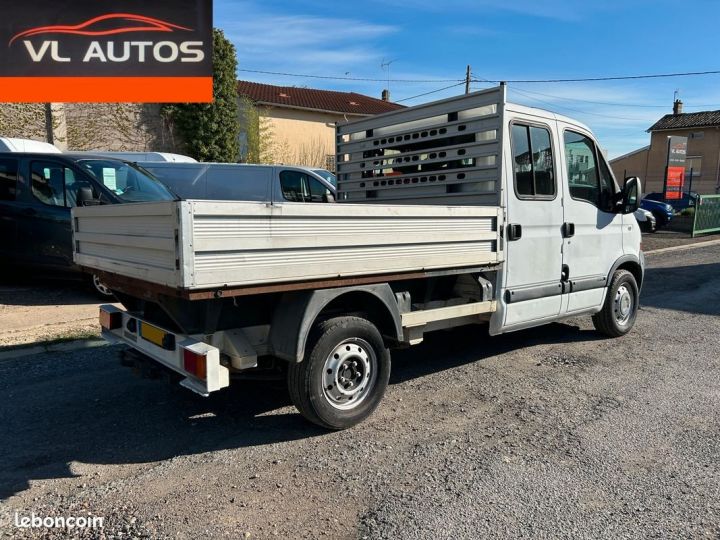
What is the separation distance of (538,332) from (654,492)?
369 centimetres

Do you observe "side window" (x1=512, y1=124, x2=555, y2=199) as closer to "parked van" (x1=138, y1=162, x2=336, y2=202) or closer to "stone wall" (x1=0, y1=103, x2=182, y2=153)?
"parked van" (x1=138, y1=162, x2=336, y2=202)

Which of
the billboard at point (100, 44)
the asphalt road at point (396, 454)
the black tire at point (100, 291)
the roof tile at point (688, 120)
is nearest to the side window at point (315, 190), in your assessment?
the black tire at point (100, 291)

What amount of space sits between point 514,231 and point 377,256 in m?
1.65

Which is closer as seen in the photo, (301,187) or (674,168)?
(301,187)

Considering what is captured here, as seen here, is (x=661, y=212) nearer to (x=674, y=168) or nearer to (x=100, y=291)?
(x=674, y=168)

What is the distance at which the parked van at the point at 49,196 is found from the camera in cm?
729

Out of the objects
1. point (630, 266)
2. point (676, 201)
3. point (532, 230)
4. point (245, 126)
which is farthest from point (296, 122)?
point (532, 230)

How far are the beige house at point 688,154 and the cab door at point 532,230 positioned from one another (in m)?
40.1

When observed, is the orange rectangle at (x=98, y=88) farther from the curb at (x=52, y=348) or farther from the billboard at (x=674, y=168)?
the billboard at (x=674, y=168)

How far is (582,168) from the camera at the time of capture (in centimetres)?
560

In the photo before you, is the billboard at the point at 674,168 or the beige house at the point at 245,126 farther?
the billboard at the point at 674,168

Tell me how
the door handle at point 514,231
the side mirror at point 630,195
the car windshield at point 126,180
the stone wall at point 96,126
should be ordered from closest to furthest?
the door handle at point 514,231 → the side mirror at point 630,195 → the car windshield at point 126,180 → the stone wall at point 96,126

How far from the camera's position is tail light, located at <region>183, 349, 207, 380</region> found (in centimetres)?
310

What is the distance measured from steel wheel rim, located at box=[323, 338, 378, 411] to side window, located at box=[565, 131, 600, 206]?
291cm
